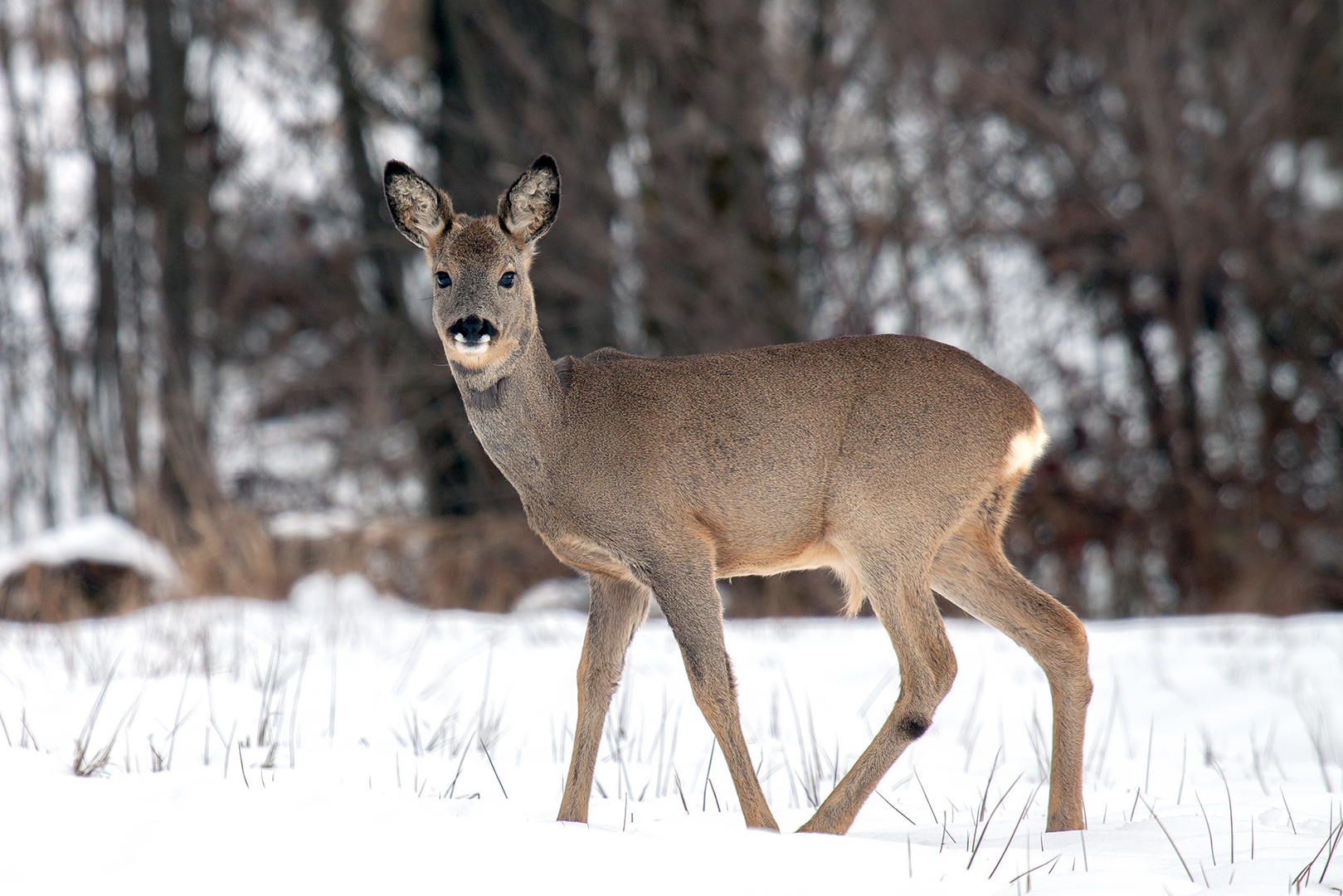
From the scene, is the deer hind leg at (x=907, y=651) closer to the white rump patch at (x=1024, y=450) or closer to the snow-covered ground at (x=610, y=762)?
the snow-covered ground at (x=610, y=762)

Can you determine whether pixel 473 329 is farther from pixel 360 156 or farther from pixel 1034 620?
pixel 360 156

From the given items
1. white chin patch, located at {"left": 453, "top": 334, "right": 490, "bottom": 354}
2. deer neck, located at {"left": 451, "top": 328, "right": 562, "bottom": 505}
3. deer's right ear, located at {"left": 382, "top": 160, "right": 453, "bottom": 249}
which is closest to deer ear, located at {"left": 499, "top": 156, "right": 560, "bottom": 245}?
deer's right ear, located at {"left": 382, "top": 160, "right": 453, "bottom": 249}

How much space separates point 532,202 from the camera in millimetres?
4051

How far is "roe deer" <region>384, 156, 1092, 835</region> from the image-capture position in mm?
3736

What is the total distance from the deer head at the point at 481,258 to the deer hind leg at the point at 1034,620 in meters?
1.51

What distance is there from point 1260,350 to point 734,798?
9.56 m

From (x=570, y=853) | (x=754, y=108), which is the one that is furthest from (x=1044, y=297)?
(x=570, y=853)

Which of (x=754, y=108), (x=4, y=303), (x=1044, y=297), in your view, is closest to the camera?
(x=754, y=108)

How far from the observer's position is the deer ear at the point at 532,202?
13.1 ft

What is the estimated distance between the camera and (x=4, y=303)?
17.7 m

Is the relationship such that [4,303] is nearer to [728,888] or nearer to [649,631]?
[649,631]

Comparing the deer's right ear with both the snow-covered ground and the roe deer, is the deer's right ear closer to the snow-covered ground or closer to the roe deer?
the roe deer

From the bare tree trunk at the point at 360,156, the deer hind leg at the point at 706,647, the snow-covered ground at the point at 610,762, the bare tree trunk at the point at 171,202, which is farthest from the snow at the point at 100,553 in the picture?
the deer hind leg at the point at 706,647

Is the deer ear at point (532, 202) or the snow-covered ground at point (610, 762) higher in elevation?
the deer ear at point (532, 202)
